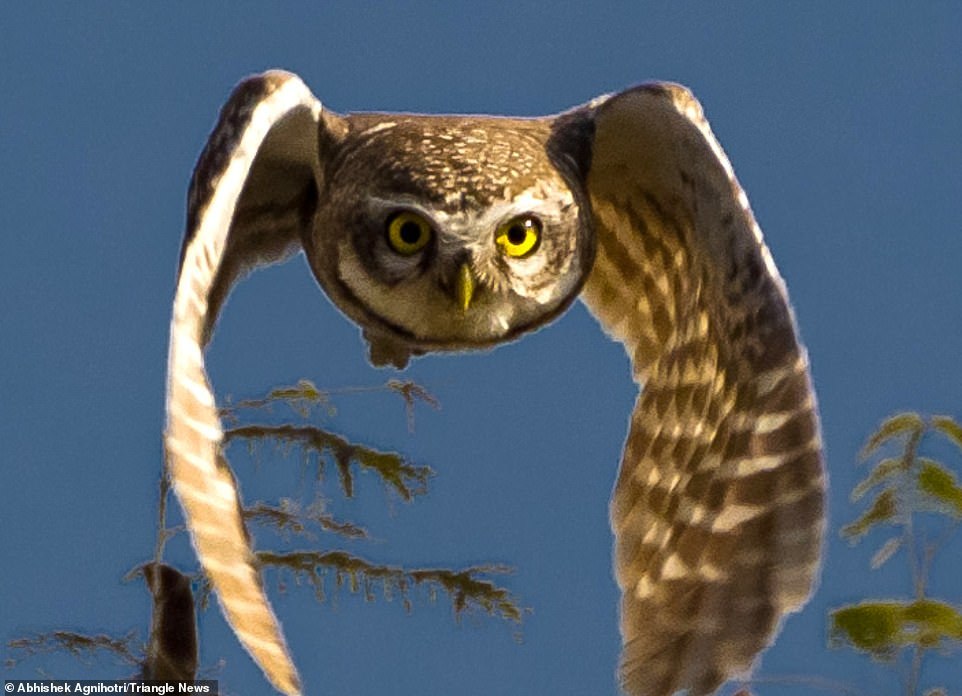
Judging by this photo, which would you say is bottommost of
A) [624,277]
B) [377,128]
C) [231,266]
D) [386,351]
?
[386,351]

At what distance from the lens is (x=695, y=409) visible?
6.76 m

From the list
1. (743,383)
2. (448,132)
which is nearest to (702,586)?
(743,383)

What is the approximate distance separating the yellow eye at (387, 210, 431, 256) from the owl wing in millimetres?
863

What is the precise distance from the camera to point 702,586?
6.05 metres

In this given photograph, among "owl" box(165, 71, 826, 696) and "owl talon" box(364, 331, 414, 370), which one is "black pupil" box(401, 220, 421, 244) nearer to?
"owl" box(165, 71, 826, 696)

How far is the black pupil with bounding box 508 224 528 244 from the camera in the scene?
6.50 m

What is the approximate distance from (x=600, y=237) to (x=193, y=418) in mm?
3001

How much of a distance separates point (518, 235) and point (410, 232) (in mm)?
342

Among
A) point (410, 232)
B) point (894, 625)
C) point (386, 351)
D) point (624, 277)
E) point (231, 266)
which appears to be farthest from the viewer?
point (624, 277)

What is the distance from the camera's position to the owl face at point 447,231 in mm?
6391

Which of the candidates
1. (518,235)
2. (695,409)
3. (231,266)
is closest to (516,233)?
(518,235)

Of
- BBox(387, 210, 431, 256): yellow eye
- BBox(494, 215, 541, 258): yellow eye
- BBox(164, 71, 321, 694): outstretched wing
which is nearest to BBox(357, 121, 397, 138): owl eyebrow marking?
BBox(164, 71, 321, 694): outstretched wing

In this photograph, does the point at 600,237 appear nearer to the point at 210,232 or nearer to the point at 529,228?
the point at 529,228

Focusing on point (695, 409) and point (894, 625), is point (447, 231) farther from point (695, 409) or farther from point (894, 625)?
point (894, 625)
